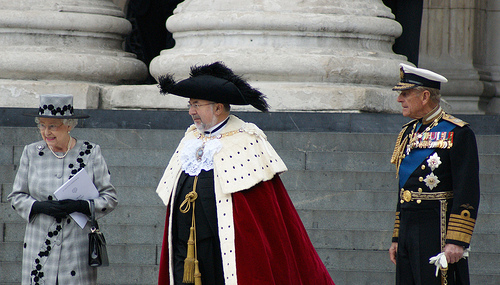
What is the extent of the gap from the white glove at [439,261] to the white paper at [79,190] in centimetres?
203

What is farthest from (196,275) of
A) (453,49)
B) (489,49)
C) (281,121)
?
(489,49)

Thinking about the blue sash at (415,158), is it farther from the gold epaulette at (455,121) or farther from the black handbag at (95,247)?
the black handbag at (95,247)

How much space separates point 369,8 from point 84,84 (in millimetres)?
3180

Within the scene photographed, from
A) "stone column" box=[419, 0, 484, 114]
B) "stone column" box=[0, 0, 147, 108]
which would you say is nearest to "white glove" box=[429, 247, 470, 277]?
"stone column" box=[0, 0, 147, 108]

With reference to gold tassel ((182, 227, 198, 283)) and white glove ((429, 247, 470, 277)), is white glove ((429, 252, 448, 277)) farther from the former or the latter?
gold tassel ((182, 227, 198, 283))

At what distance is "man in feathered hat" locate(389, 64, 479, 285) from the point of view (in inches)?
188

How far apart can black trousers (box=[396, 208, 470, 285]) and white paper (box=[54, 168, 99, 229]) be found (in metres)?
1.88

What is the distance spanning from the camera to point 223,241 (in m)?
4.75

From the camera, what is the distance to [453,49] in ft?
42.5

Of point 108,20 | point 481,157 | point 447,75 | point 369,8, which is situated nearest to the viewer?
point 481,157

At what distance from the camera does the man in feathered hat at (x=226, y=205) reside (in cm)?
476

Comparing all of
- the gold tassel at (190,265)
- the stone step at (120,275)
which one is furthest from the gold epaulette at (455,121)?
the stone step at (120,275)

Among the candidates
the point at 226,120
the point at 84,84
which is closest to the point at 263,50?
the point at 84,84

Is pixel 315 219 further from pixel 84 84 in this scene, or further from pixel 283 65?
pixel 84 84
